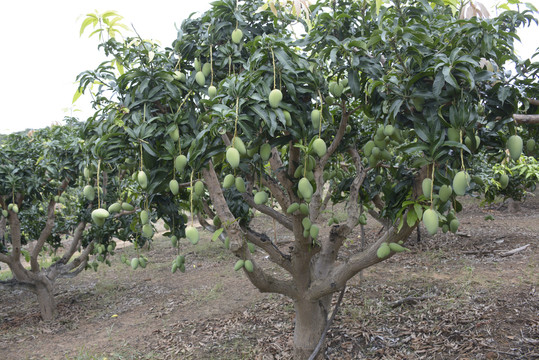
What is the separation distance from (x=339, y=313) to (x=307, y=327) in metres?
Answer: 1.00

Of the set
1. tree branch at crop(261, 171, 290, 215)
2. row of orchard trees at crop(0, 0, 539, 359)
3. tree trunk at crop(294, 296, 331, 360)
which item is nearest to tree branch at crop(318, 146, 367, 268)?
row of orchard trees at crop(0, 0, 539, 359)

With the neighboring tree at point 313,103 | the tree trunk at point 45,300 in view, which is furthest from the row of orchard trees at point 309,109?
the tree trunk at point 45,300

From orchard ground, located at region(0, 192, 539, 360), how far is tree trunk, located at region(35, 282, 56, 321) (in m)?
0.13

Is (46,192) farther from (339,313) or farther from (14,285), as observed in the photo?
(339,313)

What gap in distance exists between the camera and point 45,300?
14.5 ft

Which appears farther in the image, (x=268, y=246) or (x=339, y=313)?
(x=339, y=313)

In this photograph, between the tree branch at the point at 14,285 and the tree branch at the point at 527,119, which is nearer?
the tree branch at the point at 527,119

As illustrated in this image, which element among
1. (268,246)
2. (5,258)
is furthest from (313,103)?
(5,258)

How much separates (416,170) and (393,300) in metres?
2.11

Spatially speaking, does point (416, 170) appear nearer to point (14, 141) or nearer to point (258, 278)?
point (258, 278)

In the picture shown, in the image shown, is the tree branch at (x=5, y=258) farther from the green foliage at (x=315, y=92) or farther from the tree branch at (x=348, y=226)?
the tree branch at (x=348, y=226)

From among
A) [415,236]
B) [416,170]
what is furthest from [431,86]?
[415,236]

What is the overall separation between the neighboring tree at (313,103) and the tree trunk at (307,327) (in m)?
0.32

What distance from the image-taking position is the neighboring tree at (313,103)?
1.41 metres
